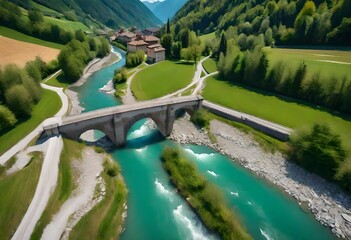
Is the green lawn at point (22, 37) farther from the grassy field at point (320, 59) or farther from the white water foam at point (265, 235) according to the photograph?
the white water foam at point (265, 235)

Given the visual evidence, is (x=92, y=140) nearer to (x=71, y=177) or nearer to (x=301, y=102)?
(x=71, y=177)

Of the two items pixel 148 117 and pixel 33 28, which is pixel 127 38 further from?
pixel 148 117

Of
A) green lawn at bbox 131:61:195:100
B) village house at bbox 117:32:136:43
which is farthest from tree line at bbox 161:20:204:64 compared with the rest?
village house at bbox 117:32:136:43

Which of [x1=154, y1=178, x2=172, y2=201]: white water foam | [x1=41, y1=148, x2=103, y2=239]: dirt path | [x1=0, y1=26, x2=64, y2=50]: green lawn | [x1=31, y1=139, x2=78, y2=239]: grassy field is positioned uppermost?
[x1=0, y1=26, x2=64, y2=50]: green lawn

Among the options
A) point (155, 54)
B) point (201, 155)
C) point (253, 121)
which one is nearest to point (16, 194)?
point (201, 155)

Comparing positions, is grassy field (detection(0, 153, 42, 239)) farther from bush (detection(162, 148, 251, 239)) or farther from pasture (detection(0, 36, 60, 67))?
pasture (detection(0, 36, 60, 67))
